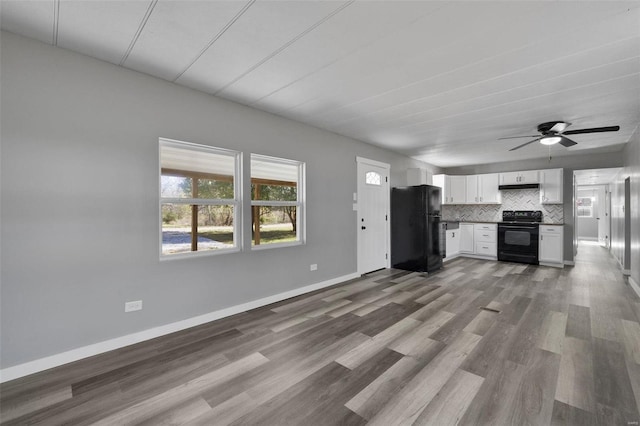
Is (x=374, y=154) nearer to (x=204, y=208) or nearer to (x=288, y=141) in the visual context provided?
(x=288, y=141)

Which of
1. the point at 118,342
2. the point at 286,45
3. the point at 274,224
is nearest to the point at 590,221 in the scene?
the point at 274,224

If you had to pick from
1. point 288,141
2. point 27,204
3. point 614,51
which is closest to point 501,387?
point 614,51

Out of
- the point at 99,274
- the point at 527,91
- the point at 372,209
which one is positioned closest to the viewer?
the point at 99,274

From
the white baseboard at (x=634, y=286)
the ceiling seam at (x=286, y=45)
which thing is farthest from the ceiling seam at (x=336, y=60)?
the white baseboard at (x=634, y=286)

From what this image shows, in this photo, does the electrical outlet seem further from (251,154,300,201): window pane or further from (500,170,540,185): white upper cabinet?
(500,170,540,185): white upper cabinet

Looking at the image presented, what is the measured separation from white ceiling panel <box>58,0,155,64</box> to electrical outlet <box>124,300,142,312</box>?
2.16 meters

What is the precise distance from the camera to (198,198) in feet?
9.73

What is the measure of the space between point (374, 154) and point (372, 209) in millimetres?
1084

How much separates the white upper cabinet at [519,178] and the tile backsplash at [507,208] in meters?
0.37

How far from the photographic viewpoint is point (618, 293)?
3.95 metres

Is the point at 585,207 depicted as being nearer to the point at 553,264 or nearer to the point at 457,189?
the point at 553,264

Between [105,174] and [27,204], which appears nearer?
[27,204]

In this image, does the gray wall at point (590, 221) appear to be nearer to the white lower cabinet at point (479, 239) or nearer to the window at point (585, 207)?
the window at point (585, 207)

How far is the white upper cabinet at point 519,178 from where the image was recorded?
20.3 feet
